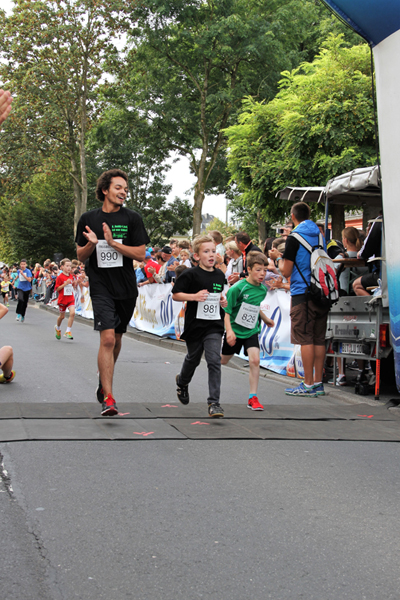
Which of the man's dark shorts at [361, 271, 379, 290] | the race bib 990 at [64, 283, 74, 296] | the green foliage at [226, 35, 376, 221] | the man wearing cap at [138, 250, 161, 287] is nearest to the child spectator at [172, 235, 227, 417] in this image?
the man's dark shorts at [361, 271, 379, 290]

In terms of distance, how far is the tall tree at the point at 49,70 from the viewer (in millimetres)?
32656

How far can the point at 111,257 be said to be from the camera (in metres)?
6.59

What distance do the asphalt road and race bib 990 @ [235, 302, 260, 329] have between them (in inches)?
75.4

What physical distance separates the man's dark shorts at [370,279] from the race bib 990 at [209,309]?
261 cm

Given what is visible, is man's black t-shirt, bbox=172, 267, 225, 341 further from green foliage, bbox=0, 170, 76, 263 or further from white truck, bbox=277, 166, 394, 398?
green foliage, bbox=0, 170, 76, 263

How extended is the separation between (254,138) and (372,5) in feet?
62.4

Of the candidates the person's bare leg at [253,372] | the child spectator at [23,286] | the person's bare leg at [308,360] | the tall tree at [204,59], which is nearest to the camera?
the person's bare leg at [253,372]

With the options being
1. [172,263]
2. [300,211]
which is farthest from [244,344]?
[172,263]

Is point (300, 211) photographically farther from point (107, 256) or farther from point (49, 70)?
point (49, 70)

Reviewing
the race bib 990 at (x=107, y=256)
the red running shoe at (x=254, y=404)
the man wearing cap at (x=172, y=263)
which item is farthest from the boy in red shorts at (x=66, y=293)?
the race bib 990 at (x=107, y=256)

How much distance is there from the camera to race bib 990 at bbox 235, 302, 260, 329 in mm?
7586

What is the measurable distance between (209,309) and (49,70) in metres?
29.9

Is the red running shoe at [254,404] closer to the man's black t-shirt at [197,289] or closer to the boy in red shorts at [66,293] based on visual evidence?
the man's black t-shirt at [197,289]

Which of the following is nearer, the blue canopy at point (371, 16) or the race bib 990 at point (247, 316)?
the blue canopy at point (371, 16)
